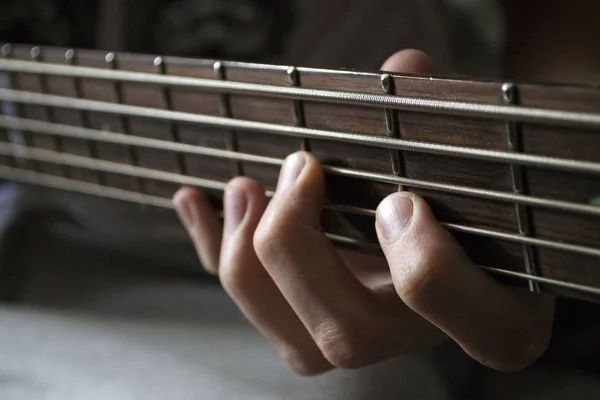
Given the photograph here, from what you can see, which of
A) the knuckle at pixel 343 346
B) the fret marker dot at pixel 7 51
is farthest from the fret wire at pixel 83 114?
the knuckle at pixel 343 346

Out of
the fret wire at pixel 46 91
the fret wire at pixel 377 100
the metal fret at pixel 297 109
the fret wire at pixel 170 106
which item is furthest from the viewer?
the fret wire at pixel 46 91

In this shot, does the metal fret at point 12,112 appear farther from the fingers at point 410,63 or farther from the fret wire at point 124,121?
the fingers at point 410,63

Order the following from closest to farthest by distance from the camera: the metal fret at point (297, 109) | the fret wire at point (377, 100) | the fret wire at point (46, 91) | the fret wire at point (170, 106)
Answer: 1. the fret wire at point (377, 100)
2. the metal fret at point (297, 109)
3. the fret wire at point (170, 106)
4. the fret wire at point (46, 91)

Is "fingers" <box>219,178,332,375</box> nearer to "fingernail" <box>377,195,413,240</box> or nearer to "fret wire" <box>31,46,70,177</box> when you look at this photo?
"fingernail" <box>377,195,413,240</box>

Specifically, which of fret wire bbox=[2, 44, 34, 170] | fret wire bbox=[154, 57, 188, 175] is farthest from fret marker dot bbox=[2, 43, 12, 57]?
fret wire bbox=[154, 57, 188, 175]

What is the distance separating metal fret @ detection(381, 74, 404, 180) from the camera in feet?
1.63

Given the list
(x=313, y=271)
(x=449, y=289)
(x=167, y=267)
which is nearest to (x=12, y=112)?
(x=167, y=267)

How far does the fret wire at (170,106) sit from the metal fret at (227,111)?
0.06m

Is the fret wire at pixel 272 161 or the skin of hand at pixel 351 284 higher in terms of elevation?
the fret wire at pixel 272 161

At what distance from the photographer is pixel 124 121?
29.1 inches

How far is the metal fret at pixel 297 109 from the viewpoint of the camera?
56 centimetres

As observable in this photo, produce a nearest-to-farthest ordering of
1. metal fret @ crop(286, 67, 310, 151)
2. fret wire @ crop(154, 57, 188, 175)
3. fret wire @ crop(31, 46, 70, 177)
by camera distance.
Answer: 1. metal fret @ crop(286, 67, 310, 151)
2. fret wire @ crop(154, 57, 188, 175)
3. fret wire @ crop(31, 46, 70, 177)

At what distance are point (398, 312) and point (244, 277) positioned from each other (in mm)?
136

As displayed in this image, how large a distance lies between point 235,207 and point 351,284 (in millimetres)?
121
